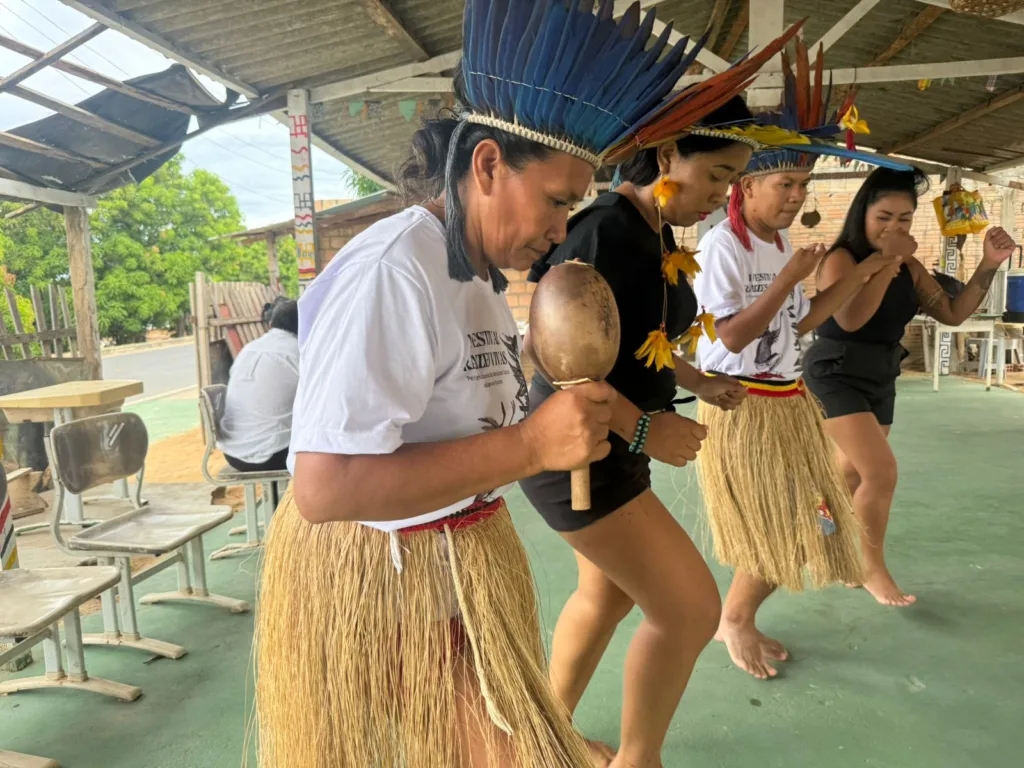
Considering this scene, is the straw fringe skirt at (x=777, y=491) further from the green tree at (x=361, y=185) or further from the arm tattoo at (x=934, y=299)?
the green tree at (x=361, y=185)

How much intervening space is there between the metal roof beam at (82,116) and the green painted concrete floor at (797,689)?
279 cm

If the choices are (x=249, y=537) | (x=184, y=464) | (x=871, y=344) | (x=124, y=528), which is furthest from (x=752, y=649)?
(x=184, y=464)

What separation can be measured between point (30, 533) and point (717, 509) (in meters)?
4.02

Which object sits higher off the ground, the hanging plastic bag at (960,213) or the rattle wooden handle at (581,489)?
the hanging plastic bag at (960,213)

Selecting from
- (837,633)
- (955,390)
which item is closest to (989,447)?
(955,390)

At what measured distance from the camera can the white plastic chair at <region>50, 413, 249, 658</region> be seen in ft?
8.01

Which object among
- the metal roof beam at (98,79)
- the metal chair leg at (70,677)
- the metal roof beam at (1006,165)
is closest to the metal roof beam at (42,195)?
the metal roof beam at (98,79)

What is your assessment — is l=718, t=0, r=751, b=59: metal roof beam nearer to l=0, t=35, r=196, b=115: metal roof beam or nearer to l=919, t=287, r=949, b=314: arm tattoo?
l=919, t=287, r=949, b=314: arm tattoo

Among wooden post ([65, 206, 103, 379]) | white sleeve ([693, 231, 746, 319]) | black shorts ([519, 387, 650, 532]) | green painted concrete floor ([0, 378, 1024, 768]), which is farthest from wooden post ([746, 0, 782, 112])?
wooden post ([65, 206, 103, 379])

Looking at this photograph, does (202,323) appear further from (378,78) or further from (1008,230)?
(1008,230)

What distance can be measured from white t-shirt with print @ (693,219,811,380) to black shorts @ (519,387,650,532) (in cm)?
71

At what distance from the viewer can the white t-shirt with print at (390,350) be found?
82 cm

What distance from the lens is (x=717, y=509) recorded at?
2312 mm

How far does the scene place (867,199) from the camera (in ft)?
8.16
